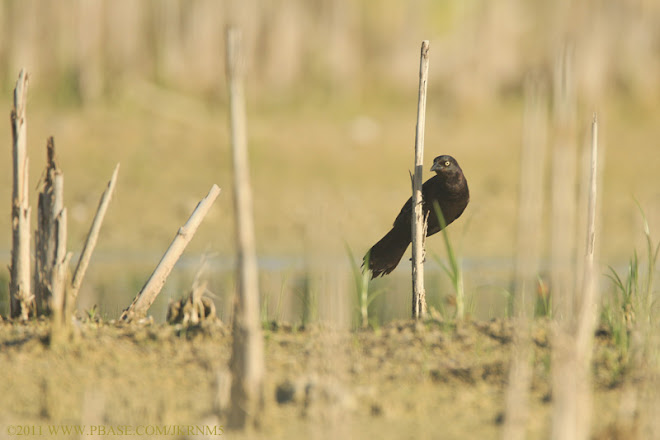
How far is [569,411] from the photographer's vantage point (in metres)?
2.64

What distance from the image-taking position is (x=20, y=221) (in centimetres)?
462

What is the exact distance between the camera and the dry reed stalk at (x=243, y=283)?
2.97 meters

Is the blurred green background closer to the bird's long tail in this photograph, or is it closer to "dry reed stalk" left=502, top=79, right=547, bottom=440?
the bird's long tail

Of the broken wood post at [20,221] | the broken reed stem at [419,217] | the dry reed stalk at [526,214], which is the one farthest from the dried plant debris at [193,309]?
the dry reed stalk at [526,214]

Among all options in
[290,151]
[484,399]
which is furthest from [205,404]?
[290,151]

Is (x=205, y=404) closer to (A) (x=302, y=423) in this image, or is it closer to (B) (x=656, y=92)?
(A) (x=302, y=423)

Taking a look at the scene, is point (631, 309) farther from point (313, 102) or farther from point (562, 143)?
point (313, 102)

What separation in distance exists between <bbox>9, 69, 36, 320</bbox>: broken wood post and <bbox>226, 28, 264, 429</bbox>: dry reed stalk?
2090 mm

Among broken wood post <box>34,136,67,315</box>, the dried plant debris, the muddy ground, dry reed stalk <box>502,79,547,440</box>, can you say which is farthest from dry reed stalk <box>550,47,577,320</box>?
broken wood post <box>34,136,67,315</box>

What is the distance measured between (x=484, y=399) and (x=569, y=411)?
67 cm

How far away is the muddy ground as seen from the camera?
301cm

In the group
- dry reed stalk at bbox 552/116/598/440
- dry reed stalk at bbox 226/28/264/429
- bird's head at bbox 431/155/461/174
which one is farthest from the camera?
bird's head at bbox 431/155/461/174

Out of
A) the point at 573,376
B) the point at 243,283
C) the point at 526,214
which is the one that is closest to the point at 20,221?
the point at 243,283

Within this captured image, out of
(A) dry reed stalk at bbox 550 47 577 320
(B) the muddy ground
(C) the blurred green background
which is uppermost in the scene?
(C) the blurred green background
